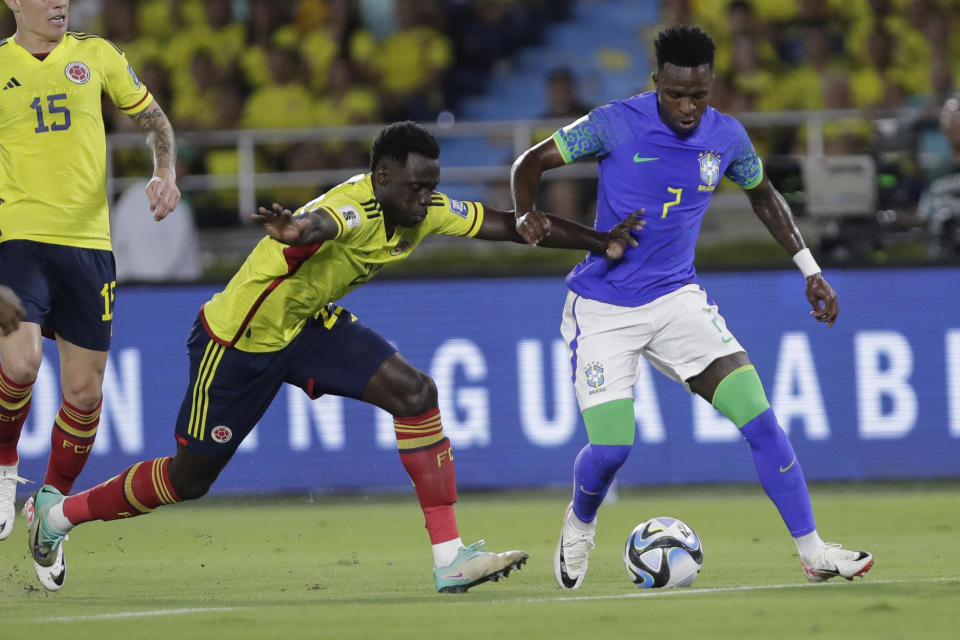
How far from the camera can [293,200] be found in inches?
568

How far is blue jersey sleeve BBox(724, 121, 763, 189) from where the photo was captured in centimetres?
684

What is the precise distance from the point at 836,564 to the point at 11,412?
389 centimetres

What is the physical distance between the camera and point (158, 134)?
741cm

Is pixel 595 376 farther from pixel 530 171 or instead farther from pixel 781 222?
pixel 781 222

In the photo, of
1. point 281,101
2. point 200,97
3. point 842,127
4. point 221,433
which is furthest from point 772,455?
point 200,97

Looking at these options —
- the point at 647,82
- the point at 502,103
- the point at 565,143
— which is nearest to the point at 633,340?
the point at 565,143

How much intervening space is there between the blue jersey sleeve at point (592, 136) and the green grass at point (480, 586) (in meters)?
1.90

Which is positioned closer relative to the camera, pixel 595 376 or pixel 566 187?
pixel 595 376

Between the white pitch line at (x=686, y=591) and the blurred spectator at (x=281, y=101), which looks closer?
the white pitch line at (x=686, y=591)

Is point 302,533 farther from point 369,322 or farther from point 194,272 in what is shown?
point 194,272

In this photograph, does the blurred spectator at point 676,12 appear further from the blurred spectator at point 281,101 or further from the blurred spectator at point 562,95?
the blurred spectator at point 281,101

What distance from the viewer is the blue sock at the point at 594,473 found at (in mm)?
6625

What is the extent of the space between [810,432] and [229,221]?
5.91 m

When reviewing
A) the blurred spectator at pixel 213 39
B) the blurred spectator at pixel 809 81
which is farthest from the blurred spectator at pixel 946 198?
the blurred spectator at pixel 213 39
